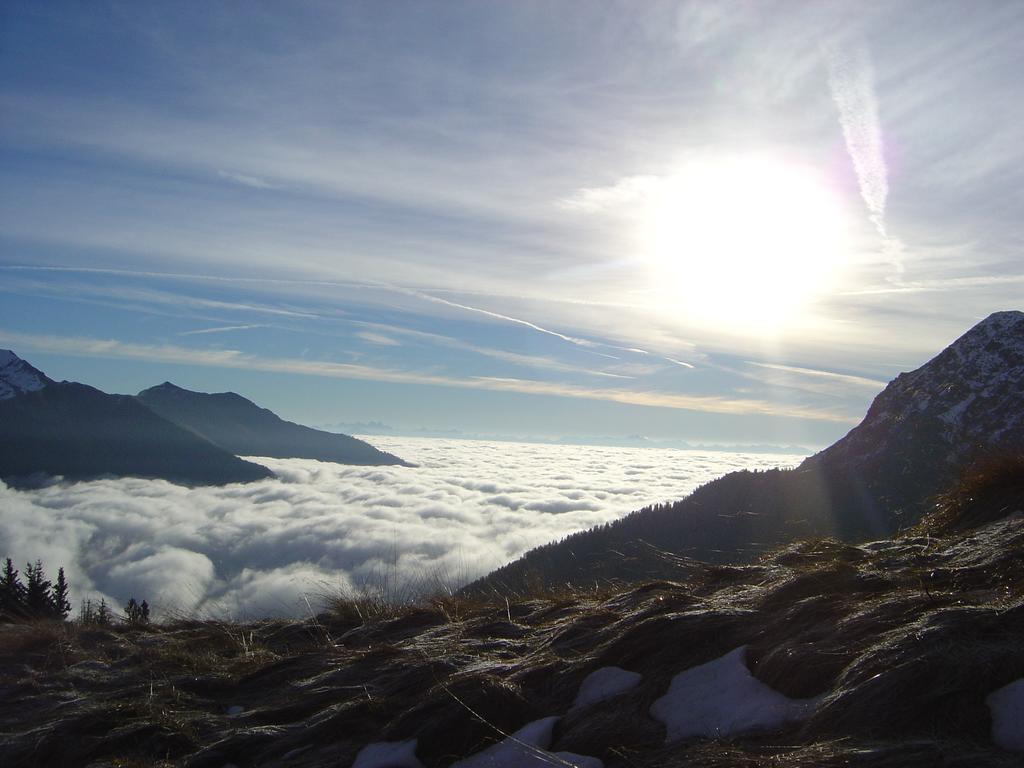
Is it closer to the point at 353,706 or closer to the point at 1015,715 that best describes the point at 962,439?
the point at 1015,715

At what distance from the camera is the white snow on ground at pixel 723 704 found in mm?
3943

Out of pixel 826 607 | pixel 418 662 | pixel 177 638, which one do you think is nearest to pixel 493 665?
pixel 418 662

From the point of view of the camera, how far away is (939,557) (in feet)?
21.2

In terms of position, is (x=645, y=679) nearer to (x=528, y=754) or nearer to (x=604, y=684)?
(x=604, y=684)

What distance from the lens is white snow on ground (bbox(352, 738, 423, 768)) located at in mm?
4562

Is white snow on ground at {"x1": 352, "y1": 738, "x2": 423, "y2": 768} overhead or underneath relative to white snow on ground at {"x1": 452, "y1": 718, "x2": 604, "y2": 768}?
underneath

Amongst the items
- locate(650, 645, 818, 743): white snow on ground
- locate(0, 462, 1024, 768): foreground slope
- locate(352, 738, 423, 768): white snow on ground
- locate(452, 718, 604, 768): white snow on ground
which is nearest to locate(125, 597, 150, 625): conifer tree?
locate(0, 462, 1024, 768): foreground slope

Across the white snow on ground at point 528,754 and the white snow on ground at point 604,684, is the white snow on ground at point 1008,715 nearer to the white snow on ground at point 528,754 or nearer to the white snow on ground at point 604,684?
the white snow on ground at point 528,754

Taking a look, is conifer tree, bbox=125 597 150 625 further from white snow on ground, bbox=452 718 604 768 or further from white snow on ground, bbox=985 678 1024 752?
white snow on ground, bbox=985 678 1024 752

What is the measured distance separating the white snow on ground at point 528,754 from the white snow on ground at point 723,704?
65cm

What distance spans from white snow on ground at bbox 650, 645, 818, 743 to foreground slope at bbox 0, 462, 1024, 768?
0.05ft

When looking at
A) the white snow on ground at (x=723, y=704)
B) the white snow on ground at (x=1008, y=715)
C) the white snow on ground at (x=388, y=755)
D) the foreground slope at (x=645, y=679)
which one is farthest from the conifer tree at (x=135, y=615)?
the white snow on ground at (x=1008, y=715)

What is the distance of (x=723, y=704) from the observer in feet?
14.1

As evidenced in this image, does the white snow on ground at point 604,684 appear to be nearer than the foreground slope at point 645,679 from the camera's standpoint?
No
